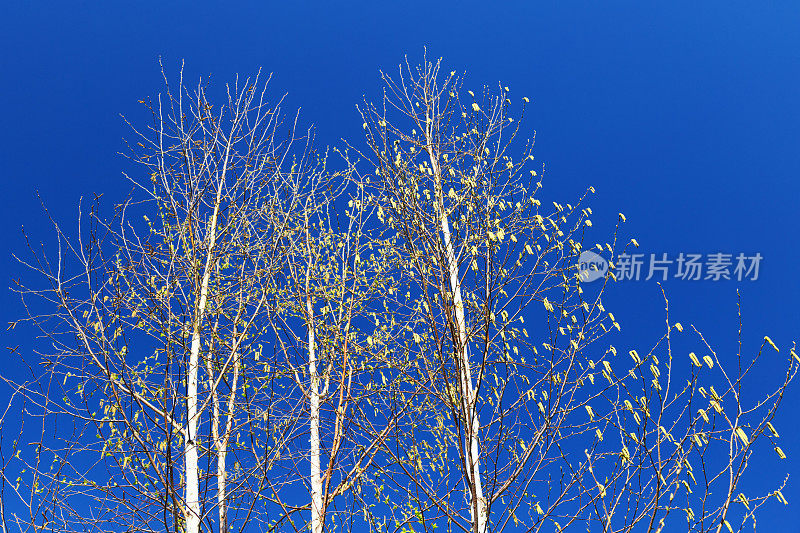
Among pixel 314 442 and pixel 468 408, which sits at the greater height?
pixel 314 442

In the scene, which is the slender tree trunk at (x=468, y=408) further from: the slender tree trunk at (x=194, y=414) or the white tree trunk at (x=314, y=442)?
the slender tree trunk at (x=194, y=414)

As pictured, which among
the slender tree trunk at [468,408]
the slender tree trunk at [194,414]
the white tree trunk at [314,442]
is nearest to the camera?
the slender tree trunk at [468,408]

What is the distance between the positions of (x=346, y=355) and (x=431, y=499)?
1.00m

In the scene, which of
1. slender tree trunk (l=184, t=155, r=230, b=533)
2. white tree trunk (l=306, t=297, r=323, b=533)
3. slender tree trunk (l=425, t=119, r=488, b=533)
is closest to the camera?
slender tree trunk (l=425, t=119, r=488, b=533)

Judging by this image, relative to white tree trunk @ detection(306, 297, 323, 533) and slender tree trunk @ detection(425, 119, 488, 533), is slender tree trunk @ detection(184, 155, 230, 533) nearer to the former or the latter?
white tree trunk @ detection(306, 297, 323, 533)

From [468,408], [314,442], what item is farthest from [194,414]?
[468,408]

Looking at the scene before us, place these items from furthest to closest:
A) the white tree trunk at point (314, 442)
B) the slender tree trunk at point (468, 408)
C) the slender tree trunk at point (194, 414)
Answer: the white tree trunk at point (314, 442) < the slender tree trunk at point (194, 414) < the slender tree trunk at point (468, 408)

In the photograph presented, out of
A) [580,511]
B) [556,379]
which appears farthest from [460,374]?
[580,511]

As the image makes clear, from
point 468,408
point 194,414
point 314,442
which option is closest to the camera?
point 468,408

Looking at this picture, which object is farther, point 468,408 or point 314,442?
point 314,442

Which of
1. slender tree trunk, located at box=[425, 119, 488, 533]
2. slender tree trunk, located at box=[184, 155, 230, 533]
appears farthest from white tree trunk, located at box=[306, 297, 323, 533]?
slender tree trunk, located at box=[425, 119, 488, 533]

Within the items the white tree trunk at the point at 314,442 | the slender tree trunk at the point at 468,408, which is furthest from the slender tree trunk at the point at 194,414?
the slender tree trunk at the point at 468,408

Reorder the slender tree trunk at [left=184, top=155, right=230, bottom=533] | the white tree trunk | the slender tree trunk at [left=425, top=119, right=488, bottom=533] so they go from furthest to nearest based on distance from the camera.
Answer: the white tree trunk < the slender tree trunk at [left=184, top=155, right=230, bottom=533] < the slender tree trunk at [left=425, top=119, right=488, bottom=533]

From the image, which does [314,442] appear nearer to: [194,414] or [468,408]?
[194,414]
